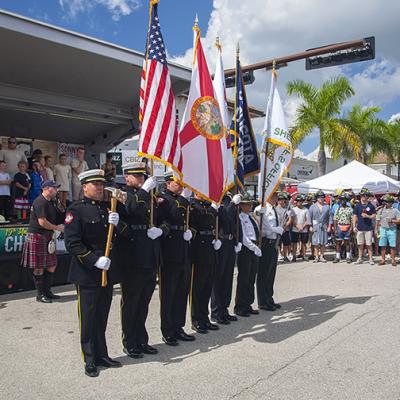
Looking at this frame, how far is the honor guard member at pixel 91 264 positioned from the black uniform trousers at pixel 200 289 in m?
1.43

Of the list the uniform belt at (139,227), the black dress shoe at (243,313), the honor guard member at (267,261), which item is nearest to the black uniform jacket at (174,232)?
the uniform belt at (139,227)

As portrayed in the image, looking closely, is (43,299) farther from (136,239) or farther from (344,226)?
(344,226)

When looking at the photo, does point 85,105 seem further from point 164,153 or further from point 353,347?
point 353,347

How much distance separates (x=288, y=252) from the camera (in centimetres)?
1306

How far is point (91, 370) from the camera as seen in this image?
416cm

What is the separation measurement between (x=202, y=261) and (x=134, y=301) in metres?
1.17

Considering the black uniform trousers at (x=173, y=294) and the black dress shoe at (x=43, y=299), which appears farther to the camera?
the black dress shoe at (x=43, y=299)

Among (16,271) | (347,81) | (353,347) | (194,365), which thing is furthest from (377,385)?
(347,81)

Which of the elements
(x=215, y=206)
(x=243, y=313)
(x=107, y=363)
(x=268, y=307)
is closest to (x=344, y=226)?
(x=268, y=307)

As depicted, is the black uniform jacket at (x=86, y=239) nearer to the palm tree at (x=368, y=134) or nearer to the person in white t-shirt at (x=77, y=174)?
the person in white t-shirt at (x=77, y=174)

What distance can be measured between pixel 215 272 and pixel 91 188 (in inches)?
92.5

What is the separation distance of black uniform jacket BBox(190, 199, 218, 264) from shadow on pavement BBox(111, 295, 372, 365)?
3.09 ft

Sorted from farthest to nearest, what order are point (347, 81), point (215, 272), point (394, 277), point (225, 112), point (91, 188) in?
point (347, 81) → point (394, 277) → point (225, 112) → point (215, 272) → point (91, 188)

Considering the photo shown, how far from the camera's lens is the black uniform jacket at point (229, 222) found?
6.11m
